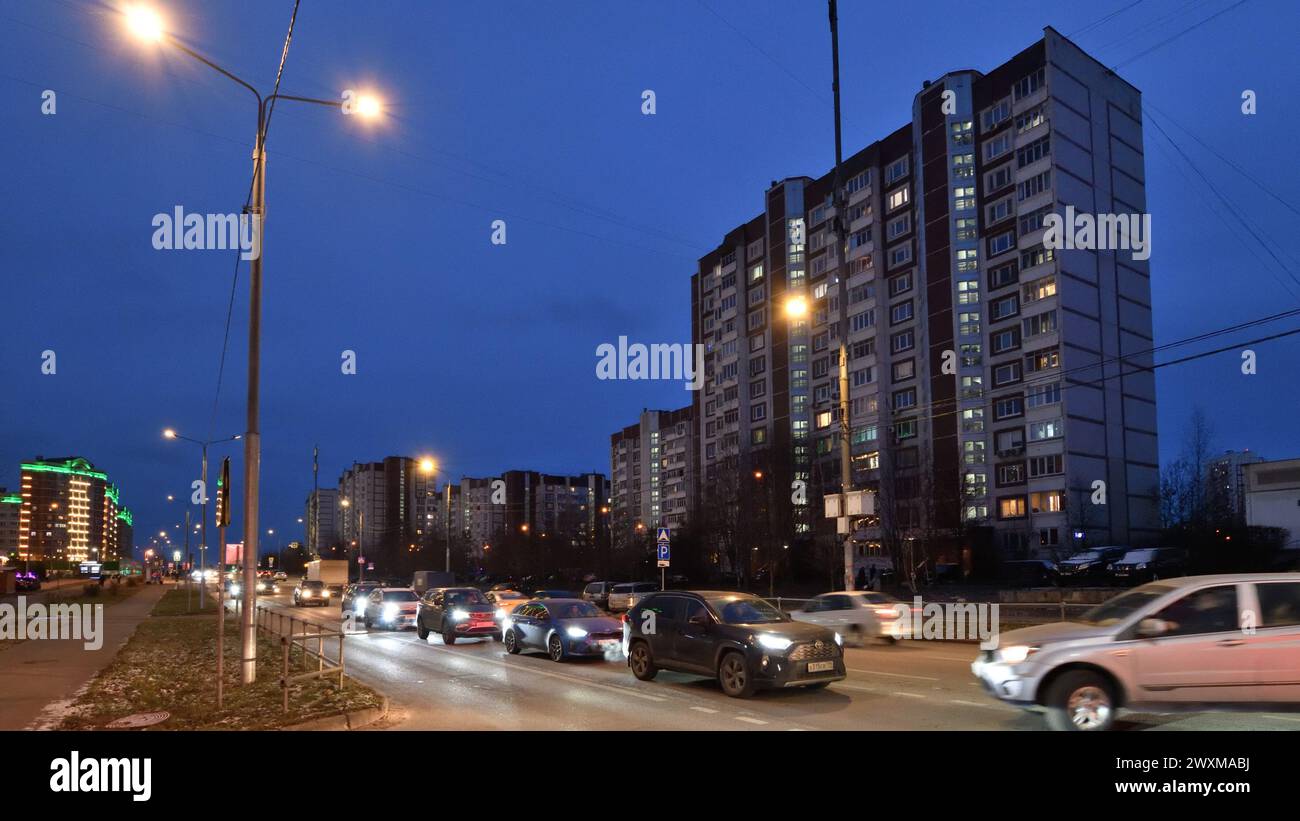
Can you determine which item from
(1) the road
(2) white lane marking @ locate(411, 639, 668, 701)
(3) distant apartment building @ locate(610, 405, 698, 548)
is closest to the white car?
(1) the road

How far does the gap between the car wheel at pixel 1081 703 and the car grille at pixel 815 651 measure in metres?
4.17

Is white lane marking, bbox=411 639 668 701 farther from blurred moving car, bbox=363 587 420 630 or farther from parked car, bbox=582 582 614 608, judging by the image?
parked car, bbox=582 582 614 608

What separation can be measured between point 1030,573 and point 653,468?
A: 94295 mm

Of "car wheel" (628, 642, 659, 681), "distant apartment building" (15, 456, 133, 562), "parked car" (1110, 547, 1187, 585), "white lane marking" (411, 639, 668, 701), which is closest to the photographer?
"white lane marking" (411, 639, 668, 701)

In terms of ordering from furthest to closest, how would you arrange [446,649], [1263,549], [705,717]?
[1263,549] → [446,649] → [705,717]

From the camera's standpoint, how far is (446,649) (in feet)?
76.3

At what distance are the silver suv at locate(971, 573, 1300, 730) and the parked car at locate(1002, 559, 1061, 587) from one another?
41688mm

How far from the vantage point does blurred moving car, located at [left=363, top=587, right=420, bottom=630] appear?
103ft
